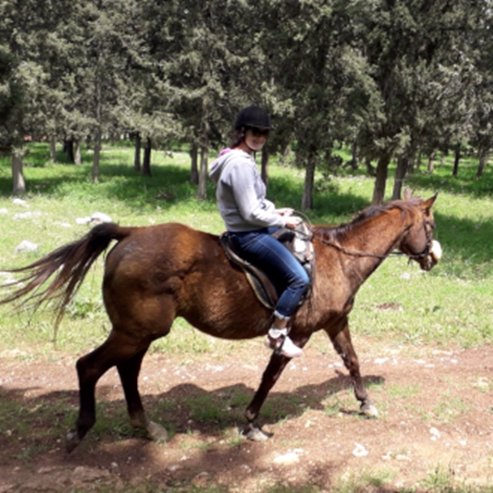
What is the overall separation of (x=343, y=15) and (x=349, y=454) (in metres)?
18.6

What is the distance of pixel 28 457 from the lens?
15.5 feet

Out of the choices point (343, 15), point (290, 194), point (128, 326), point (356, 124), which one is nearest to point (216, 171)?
point (128, 326)

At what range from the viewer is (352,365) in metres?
5.76

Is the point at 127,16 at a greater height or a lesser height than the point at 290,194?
greater

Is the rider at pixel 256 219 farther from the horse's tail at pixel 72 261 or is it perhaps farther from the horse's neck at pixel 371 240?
the horse's tail at pixel 72 261

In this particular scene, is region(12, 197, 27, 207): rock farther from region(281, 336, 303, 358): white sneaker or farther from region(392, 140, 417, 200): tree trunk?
region(281, 336, 303, 358): white sneaker

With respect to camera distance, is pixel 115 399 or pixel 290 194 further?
pixel 290 194

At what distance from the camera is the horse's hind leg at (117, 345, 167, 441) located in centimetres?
505

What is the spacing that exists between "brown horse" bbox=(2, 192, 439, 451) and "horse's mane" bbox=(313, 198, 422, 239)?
0.05 feet

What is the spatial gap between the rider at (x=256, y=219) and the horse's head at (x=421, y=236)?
4.88 ft

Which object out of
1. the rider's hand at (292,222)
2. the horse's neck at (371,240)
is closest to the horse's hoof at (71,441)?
the rider's hand at (292,222)

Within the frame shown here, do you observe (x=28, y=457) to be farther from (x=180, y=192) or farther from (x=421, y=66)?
(x=180, y=192)

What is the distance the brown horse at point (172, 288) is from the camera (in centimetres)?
459

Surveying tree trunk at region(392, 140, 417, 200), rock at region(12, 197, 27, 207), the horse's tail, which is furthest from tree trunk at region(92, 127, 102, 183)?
the horse's tail
